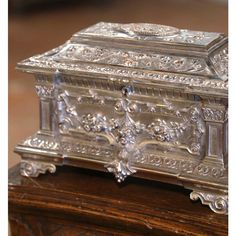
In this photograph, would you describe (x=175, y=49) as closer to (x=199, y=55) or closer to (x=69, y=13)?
(x=199, y=55)

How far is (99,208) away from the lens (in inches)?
44.1

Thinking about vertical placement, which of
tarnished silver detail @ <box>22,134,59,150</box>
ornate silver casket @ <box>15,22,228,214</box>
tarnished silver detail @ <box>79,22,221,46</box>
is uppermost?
tarnished silver detail @ <box>79,22,221,46</box>

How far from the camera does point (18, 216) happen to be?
3.95 feet

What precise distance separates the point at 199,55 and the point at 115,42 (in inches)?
6.1

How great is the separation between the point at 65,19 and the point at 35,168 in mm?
2725

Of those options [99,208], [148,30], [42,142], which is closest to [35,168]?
[42,142]

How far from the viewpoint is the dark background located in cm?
278

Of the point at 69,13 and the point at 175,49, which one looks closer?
the point at 175,49

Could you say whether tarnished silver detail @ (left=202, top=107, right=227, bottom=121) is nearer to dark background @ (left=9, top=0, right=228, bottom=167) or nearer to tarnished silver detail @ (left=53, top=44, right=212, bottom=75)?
tarnished silver detail @ (left=53, top=44, right=212, bottom=75)

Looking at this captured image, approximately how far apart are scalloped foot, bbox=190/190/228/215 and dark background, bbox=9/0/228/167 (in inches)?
55.8

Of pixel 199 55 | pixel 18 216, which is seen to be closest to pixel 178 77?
pixel 199 55

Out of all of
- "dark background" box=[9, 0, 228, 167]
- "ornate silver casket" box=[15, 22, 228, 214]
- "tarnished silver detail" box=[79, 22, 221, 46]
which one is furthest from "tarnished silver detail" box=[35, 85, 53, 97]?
"dark background" box=[9, 0, 228, 167]

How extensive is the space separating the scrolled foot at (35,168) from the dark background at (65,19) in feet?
3.99

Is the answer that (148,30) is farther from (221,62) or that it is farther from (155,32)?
(221,62)
